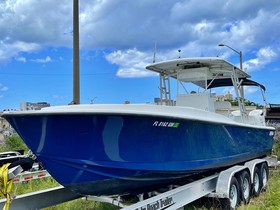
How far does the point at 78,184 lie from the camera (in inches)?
189

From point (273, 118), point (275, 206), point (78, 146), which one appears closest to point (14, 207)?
point (78, 146)

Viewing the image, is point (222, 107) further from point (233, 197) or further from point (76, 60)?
point (76, 60)

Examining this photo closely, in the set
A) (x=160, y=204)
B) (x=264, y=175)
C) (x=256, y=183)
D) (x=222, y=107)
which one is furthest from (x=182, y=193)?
(x=222, y=107)

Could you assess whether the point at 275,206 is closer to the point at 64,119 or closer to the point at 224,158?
the point at 224,158

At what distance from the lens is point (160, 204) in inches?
Result: 189

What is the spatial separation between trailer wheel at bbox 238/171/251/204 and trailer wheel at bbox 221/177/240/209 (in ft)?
0.56

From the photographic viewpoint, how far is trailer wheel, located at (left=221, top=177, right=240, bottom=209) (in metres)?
5.88

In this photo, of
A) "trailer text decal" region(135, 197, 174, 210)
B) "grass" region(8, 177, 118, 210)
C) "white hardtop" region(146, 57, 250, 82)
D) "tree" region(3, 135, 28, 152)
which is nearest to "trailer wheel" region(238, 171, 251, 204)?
"trailer text decal" region(135, 197, 174, 210)

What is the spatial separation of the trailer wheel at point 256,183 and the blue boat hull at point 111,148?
7.20 feet

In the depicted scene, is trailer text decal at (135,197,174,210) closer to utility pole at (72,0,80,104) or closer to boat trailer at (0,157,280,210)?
boat trailer at (0,157,280,210)

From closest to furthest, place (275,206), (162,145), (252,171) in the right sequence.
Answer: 1. (162,145)
2. (275,206)
3. (252,171)

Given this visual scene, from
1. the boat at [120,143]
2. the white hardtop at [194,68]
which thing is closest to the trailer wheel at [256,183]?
the boat at [120,143]

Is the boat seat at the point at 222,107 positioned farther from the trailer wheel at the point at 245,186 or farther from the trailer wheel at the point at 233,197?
the trailer wheel at the point at 233,197

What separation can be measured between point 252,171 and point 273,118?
22.0ft
